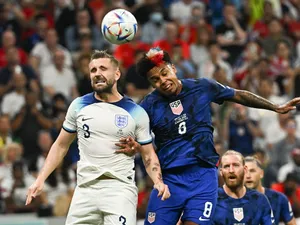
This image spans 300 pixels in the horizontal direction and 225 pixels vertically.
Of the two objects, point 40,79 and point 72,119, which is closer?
point 72,119

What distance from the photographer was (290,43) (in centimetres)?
1997

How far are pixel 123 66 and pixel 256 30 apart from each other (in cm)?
355

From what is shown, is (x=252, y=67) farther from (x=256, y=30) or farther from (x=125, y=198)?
(x=125, y=198)

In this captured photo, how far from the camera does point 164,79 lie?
32.5ft

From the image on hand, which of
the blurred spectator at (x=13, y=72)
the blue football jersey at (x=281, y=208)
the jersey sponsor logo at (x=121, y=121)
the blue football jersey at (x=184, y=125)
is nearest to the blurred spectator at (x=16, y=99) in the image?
the blurred spectator at (x=13, y=72)

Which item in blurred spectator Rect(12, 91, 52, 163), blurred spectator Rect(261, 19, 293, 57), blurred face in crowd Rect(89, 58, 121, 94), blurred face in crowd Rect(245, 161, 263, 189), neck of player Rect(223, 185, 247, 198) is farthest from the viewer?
blurred spectator Rect(261, 19, 293, 57)

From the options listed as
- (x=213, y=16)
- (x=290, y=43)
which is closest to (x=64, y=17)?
(x=213, y=16)

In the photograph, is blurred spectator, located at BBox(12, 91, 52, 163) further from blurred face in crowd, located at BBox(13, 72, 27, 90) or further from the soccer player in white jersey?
the soccer player in white jersey

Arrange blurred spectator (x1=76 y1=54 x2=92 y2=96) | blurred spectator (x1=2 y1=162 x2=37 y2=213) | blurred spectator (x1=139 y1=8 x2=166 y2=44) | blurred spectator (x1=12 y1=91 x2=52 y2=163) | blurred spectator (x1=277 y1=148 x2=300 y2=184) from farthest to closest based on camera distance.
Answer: blurred spectator (x1=139 y1=8 x2=166 y2=44)
blurred spectator (x1=76 y1=54 x2=92 y2=96)
blurred spectator (x1=12 y1=91 x2=52 y2=163)
blurred spectator (x1=277 y1=148 x2=300 y2=184)
blurred spectator (x1=2 y1=162 x2=37 y2=213)

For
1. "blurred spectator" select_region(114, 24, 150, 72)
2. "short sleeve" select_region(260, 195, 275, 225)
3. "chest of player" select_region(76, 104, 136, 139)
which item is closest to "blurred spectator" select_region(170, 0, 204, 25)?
"blurred spectator" select_region(114, 24, 150, 72)

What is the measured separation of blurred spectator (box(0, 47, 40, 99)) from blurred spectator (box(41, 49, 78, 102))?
331 mm

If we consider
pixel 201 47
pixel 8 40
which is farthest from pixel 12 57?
pixel 201 47

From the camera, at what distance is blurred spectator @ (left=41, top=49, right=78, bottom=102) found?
1769cm

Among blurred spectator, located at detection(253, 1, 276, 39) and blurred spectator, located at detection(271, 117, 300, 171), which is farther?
blurred spectator, located at detection(253, 1, 276, 39)
